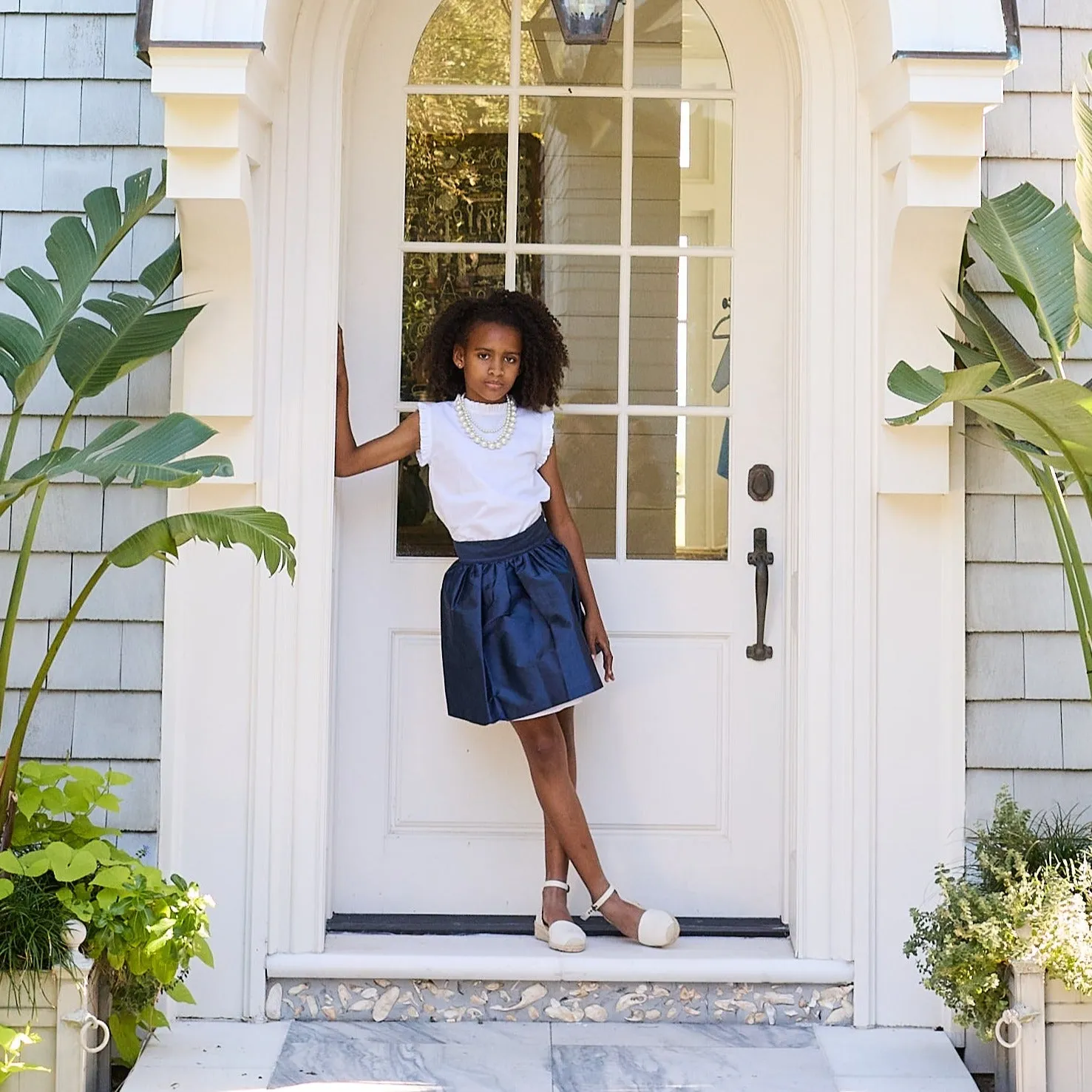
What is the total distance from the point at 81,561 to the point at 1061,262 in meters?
2.27

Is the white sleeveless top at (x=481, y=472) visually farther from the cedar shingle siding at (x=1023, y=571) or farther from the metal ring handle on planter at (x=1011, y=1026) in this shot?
the metal ring handle on planter at (x=1011, y=1026)

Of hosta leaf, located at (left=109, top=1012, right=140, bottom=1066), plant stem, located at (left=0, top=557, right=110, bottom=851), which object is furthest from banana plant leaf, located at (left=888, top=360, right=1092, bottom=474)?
hosta leaf, located at (left=109, top=1012, right=140, bottom=1066)

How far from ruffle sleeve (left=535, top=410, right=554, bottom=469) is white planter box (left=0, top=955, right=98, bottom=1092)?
147cm

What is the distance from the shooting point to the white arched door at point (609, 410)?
347 centimetres

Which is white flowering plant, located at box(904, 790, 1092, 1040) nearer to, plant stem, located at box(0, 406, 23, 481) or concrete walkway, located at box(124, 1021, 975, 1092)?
concrete walkway, located at box(124, 1021, 975, 1092)

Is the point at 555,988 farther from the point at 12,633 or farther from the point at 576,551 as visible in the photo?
the point at 12,633

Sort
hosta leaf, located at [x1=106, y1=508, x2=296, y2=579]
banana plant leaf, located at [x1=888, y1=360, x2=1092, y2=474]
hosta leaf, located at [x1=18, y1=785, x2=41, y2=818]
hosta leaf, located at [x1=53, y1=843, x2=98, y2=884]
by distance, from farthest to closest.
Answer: hosta leaf, located at [x1=18, y1=785, x2=41, y2=818] → hosta leaf, located at [x1=53, y1=843, x2=98, y2=884] → hosta leaf, located at [x1=106, y1=508, x2=296, y2=579] → banana plant leaf, located at [x1=888, y1=360, x2=1092, y2=474]

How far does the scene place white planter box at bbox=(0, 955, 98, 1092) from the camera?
2803 mm

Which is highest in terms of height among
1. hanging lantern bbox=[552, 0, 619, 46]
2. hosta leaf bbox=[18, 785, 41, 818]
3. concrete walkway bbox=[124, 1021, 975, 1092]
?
hanging lantern bbox=[552, 0, 619, 46]

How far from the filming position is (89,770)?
295 cm

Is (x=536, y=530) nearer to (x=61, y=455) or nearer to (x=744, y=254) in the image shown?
(x=744, y=254)

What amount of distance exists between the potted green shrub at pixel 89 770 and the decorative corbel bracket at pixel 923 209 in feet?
4.73

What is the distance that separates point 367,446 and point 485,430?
0.28 meters

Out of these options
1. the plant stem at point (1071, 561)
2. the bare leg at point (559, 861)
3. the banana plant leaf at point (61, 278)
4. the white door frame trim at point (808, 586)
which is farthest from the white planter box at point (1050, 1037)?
the banana plant leaf at point (61, 278)
